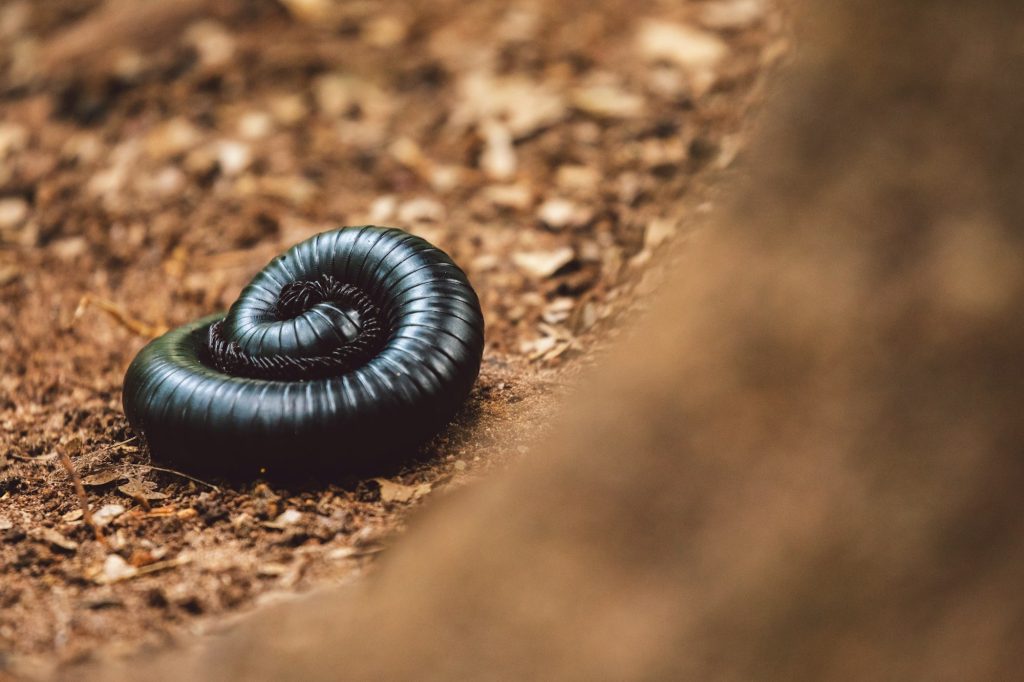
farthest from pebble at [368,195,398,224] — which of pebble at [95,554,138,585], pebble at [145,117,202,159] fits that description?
pebble at [95,554,138,585]

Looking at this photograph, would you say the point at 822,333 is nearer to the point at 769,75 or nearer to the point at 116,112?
the point at 769,75

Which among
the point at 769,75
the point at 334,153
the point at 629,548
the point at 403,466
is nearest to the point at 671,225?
the point at 769,75

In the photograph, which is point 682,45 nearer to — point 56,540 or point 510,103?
point 510,103

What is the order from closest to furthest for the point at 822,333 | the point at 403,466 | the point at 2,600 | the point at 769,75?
1. the point at 822,333
2. the point at 2,600
3. the point at 403,466
4. the point at 769,75

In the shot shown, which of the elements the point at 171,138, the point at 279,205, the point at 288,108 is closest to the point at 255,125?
the point at 288,108

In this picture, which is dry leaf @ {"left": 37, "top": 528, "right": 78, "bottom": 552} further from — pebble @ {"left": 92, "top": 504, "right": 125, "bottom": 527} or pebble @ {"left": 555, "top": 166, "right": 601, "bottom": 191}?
pebble @ {"left": 555, "top": 166, "right": 601, "bottom": 191}

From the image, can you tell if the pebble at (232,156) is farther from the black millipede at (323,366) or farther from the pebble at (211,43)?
the black millipede at (323,366)
